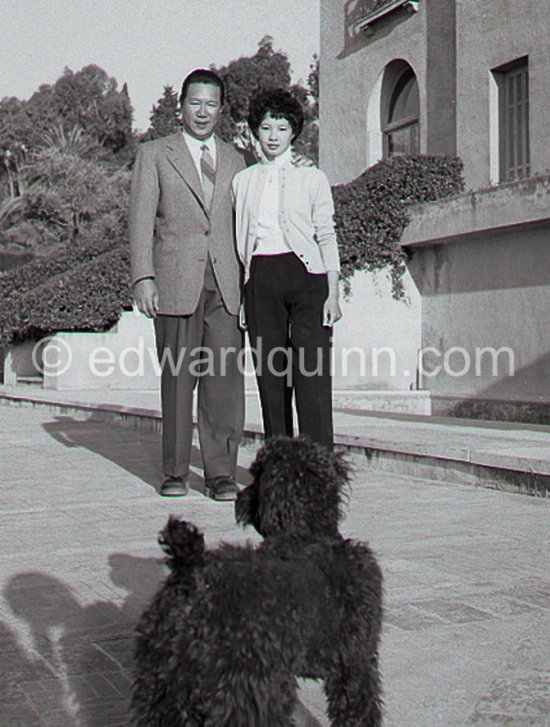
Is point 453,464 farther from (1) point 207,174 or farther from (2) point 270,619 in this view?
(2) point 270,619

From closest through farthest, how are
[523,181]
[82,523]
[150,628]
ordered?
1. [150,628]
2. [82,523]
3. [523,181]

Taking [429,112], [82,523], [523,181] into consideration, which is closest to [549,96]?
[523,181]

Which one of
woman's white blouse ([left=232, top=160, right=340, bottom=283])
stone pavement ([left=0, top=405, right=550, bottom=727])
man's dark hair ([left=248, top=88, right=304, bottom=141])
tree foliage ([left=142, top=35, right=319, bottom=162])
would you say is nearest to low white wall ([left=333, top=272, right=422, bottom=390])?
stone pavement ([left=0, top=405, right=550, bottom=727])

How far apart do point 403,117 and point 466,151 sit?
2.84m

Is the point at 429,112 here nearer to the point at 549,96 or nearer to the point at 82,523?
the point at 549,96

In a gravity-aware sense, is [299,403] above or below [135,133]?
below

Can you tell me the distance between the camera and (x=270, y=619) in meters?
1.70

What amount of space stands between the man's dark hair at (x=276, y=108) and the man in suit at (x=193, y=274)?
2.04 feet

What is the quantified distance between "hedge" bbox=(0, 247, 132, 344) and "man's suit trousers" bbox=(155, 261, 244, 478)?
10.8m

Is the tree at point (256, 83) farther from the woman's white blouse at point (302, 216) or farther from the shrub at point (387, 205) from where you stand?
the woman's white blouse at point (302, 216)

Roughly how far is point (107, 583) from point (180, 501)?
1.85 m

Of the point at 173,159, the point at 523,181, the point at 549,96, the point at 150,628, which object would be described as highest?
the point at 549,96

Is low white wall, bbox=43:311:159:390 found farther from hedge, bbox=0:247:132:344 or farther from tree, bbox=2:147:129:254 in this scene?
tree, bbox=2:147:129:254

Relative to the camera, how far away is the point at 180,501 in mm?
5309
